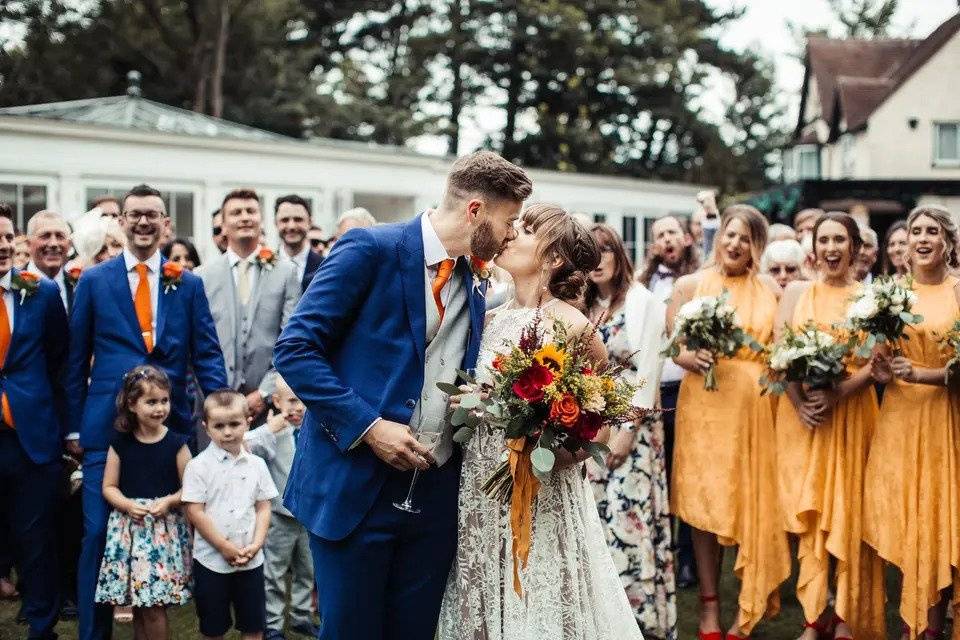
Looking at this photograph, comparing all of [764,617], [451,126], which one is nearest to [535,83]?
[451,126]

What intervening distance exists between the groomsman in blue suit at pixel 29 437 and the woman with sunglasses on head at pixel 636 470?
A: 122 inches

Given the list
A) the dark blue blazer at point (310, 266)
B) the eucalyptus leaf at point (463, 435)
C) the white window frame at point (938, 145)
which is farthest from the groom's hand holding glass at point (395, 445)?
the white window frame at point (938, 145)

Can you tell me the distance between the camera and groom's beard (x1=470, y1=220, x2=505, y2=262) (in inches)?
149

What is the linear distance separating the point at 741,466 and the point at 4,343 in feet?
14.1

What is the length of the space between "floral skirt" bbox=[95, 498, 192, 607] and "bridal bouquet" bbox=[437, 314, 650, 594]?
232 cm

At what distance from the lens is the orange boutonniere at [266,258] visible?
22.3 ft

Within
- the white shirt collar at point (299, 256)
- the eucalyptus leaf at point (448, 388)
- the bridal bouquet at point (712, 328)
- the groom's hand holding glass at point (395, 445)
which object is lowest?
the groom's hand holding glass at point (395, 445)

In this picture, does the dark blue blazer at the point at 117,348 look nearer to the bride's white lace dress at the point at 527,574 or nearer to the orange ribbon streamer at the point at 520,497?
the bride's white lace dress at the point at 527,574

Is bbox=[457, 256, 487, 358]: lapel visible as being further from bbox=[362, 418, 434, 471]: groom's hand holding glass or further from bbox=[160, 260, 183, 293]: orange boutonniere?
bbox=[160, 260, 183, 293]: orange boutonniere

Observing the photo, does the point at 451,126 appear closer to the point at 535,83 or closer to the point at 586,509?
the point at 535,83

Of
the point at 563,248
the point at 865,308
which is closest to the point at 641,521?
the point at 865,308

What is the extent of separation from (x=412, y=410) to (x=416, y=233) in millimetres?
625

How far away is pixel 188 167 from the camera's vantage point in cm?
1795

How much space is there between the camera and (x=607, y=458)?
6000mm
